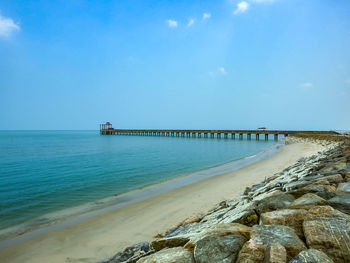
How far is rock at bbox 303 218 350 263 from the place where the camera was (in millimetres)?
2008

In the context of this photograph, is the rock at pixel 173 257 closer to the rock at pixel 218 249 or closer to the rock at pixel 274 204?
the rock at pixel 218 249

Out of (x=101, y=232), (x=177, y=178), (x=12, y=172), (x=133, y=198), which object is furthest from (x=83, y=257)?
(x=12, y=172)

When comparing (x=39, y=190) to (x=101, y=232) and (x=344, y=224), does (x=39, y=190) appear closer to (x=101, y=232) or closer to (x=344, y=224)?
(x=101, y=232)

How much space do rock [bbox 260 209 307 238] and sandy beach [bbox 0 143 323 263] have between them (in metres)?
3.70

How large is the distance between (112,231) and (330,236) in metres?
5.55

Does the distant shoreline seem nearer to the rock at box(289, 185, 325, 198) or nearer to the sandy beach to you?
the sandy beach

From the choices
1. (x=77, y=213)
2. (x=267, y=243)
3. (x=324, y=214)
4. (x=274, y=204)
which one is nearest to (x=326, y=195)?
(x=274, y=204)

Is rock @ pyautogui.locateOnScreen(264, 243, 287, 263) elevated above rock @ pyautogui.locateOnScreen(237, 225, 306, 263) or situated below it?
above

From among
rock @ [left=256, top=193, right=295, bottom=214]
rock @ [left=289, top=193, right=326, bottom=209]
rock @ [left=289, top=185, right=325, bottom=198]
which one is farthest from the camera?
rock @ [left=289, top=185, right=325, bottom=198]

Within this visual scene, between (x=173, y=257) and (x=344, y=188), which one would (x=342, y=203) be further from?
(x=173, y=257)

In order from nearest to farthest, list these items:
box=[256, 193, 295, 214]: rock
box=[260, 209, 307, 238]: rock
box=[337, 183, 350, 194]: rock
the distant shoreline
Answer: box=[260, 209, 307, 238]: rock < box=[256, 193, 295, 214]: rock < box=[337, 183, 350, 194]: rock < the distant shoreline

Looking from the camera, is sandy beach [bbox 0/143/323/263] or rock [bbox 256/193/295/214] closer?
rock [bbox 256/193/295/214]

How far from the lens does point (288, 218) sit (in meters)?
2.80

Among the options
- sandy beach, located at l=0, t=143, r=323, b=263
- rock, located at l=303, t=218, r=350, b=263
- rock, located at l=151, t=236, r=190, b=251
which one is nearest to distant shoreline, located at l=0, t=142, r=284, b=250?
sandy beach, located at l=0, t=143, r=323, b=263
